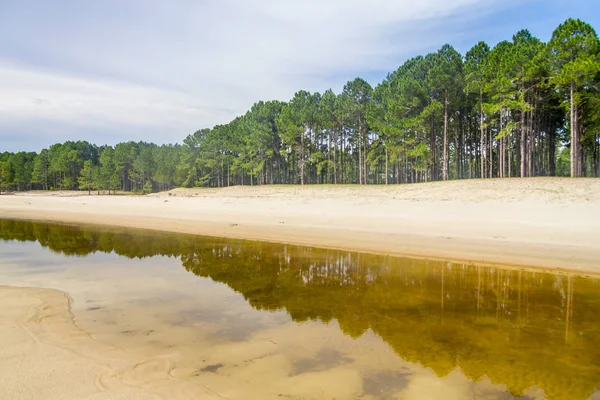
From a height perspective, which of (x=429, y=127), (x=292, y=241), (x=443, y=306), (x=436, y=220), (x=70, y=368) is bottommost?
(x=443, y=306)

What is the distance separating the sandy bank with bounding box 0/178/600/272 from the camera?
1295cm

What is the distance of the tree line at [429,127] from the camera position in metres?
33.6

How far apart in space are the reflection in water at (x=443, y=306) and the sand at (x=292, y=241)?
3.40 ft

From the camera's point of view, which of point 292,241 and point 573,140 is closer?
point 292,241

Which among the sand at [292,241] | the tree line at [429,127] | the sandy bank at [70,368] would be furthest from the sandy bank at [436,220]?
the tree line at [429,127]

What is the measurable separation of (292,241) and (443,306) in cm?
951

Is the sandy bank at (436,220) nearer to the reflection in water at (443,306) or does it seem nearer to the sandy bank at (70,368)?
the reflection in water at (443,306)

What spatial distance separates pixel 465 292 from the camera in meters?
8.60

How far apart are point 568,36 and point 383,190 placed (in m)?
21.2

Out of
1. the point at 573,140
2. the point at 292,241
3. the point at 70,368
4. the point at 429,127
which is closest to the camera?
the point at 70,368

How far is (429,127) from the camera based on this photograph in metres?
46.1

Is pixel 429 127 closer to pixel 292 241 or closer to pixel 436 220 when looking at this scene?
pixel 436 220

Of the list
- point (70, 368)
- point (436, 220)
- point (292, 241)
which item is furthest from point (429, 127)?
point (70, 368)

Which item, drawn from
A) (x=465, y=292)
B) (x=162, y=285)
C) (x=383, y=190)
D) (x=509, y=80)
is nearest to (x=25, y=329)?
(x=162, y=285)
